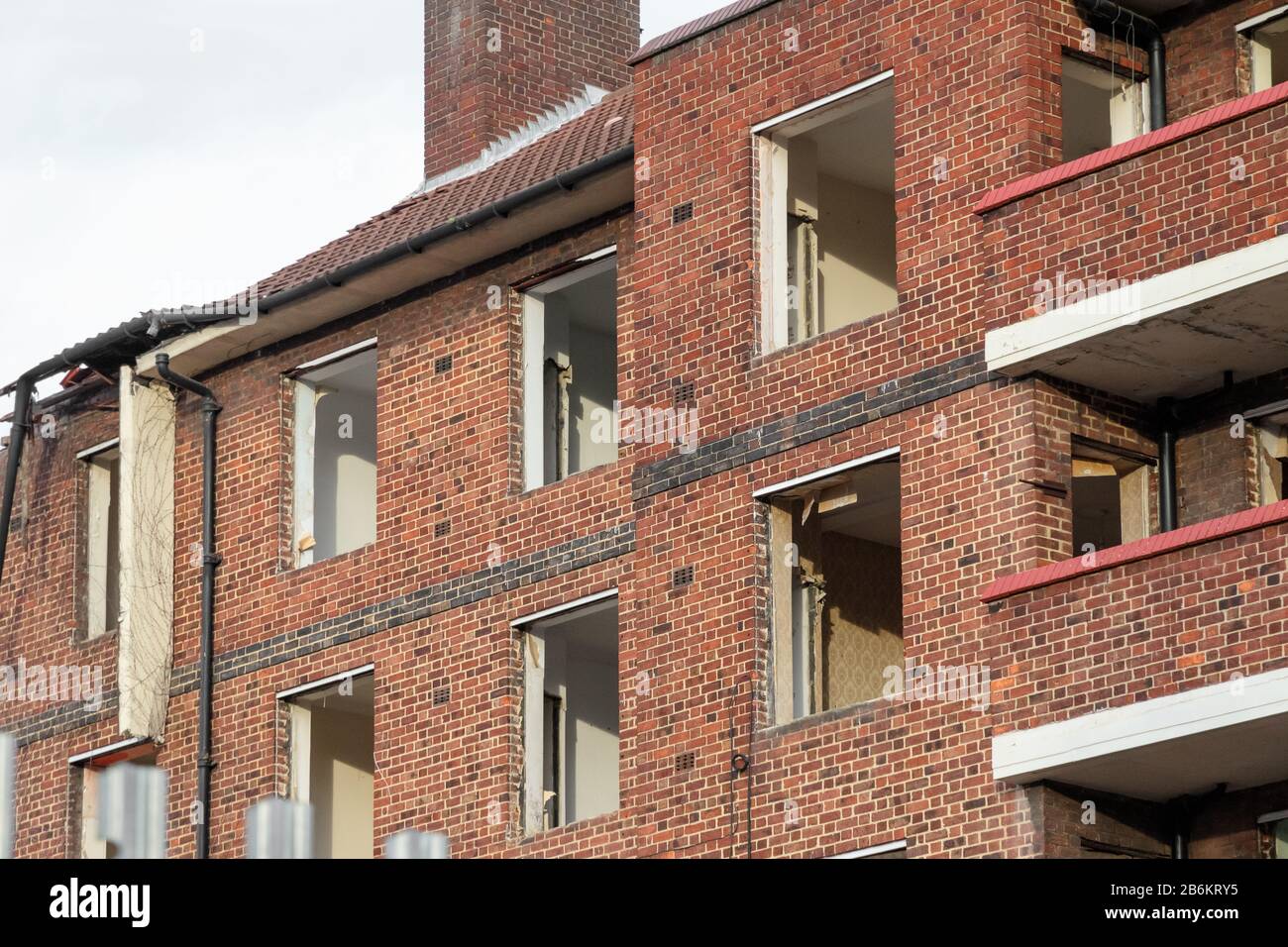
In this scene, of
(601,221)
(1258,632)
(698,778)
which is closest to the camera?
(1258,632)

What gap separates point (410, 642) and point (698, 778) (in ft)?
14.5

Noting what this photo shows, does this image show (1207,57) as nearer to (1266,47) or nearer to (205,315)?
(1266,47)

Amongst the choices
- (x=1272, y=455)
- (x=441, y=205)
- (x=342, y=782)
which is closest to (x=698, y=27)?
(x=441, y=205)

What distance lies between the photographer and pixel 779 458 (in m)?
23.9

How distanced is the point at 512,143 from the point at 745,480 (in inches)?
338

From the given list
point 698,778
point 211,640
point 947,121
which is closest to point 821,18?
point 947,121

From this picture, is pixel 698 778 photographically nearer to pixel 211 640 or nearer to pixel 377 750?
pixel 377 750

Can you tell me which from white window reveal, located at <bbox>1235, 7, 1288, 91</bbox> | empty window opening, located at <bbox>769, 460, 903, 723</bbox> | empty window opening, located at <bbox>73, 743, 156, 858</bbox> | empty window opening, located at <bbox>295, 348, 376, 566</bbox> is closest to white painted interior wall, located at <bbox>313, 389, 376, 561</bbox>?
empty window opening, located at <bbox>295, 348, 376, 566</bbox>

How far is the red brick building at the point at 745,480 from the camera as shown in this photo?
2148 centimetres

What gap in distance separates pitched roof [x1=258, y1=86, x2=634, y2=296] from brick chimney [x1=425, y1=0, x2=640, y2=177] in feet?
4.48

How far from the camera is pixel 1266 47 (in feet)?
75.8

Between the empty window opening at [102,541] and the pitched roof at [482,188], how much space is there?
286 cm

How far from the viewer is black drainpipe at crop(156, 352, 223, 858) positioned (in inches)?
1124

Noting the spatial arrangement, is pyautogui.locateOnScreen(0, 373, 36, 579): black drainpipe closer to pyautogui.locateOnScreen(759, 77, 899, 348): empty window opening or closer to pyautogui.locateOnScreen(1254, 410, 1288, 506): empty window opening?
pyautogui.locateOnScreen(759, 77, 899, 348): empty window opening
